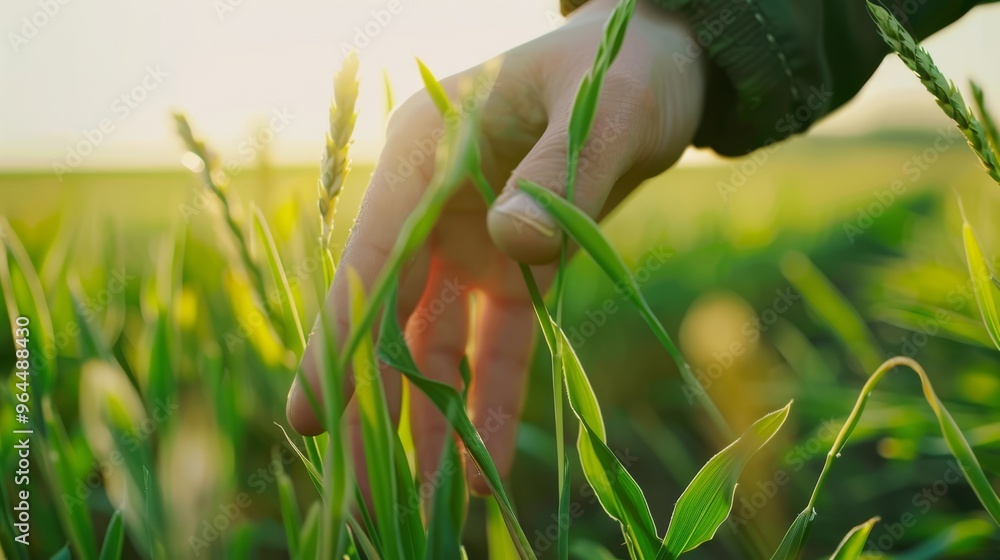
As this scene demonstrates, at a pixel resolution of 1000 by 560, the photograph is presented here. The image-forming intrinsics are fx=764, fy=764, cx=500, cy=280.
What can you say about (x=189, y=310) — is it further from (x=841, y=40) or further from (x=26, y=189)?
(x=26, y=189)

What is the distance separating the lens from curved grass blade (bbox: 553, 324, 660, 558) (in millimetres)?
486

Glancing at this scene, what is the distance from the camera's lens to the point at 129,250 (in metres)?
2.01

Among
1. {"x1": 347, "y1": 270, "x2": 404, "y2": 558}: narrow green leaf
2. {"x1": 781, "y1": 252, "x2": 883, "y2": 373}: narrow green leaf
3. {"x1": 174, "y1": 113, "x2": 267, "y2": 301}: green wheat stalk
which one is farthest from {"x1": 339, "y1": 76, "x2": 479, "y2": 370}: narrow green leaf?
{"x1": 781, "y1": 252, "x2": 883, "y2": 373}: narrow green leaf

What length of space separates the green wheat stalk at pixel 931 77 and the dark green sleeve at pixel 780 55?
45 cm

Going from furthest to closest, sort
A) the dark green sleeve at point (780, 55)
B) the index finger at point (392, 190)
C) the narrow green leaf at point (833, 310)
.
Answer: the narrow green leaf at point (833, 310)
the dark green sleeve at point (780, 55)
the index finger at point (392, 190)

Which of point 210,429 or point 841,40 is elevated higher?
point 841,40

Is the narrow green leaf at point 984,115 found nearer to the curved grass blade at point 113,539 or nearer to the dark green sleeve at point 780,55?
the dark green sleeve at point 780,55

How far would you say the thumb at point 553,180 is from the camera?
1.68ft

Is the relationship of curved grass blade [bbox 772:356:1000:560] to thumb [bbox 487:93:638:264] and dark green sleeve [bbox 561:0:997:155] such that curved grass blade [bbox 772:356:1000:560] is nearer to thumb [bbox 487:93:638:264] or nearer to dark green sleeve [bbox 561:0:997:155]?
thumb [bbox 487:93:638:264]

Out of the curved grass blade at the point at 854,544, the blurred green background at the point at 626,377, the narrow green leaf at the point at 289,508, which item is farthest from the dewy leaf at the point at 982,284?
the narrow green leaf at the point at 289,508

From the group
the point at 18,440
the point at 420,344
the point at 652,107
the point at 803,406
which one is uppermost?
the point at 652,107

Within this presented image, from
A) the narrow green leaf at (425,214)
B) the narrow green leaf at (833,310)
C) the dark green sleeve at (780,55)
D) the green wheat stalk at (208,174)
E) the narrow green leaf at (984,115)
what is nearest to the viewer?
the narrow green leaf at (425,214)

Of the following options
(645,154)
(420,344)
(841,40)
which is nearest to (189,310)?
(420,344)

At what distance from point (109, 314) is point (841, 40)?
3.49 ft
